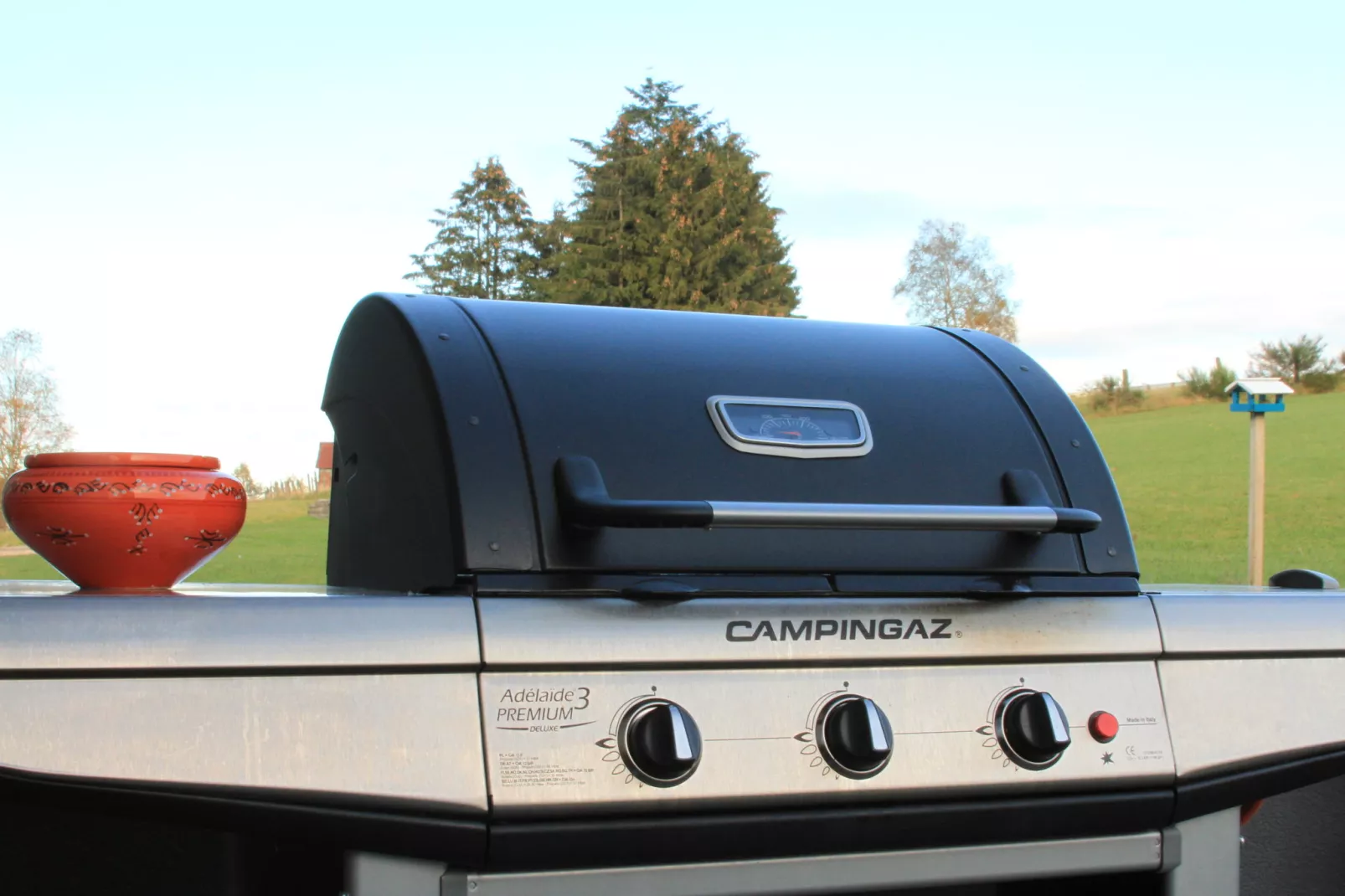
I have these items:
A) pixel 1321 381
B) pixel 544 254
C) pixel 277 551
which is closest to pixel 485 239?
pixel 544 254

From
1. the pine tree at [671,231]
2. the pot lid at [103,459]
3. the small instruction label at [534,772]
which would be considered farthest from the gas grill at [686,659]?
the pine tree at [671,231]

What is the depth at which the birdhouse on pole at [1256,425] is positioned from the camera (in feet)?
42.8

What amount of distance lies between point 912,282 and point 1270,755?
42.3m

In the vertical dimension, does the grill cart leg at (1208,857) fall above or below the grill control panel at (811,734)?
below

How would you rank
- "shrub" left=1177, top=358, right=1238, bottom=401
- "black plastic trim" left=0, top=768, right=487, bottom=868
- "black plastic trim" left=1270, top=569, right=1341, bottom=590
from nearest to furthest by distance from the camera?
"black plastic trim" left=0, top=768, right=487, bottom=868 → "black plastic trim" left=1270, top=569, right=1341, bottom=590 → "shrub" left=1177, top=358, right=1238, bottom=401

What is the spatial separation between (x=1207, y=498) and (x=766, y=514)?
111ft

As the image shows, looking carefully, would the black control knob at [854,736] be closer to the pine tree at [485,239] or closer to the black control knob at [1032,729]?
the black control knob at [1032,729]

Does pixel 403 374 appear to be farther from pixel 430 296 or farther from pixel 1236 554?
pixel 1236 554

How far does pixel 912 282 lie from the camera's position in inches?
1677

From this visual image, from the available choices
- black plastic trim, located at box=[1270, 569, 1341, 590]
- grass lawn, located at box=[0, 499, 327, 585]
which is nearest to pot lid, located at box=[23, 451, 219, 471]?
black plastic trim, located at box=[1270, 569, 1341, 590]

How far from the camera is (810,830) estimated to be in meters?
1.24

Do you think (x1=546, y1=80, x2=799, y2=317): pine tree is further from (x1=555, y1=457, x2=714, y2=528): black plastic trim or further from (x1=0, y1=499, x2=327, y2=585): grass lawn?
(x1=555, y1=457, x2=714, y2=528): black plastic trim

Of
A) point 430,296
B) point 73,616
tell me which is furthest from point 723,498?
point 73,616

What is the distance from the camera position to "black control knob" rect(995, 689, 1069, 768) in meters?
1.31
